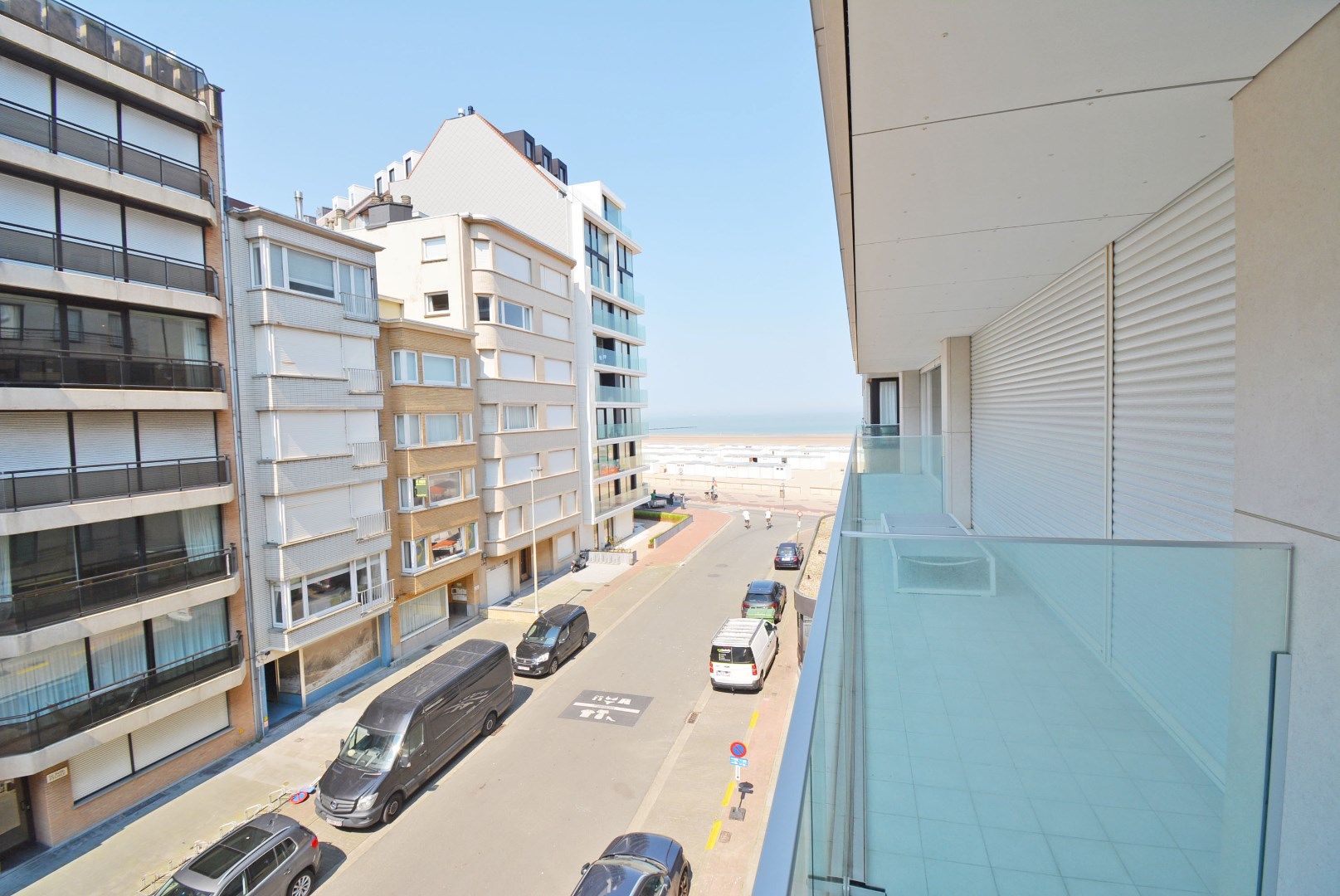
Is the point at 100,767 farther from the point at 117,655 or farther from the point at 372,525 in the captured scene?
the point at 372,525

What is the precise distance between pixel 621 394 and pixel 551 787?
21.1 metres

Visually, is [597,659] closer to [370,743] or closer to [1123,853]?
[370,743]

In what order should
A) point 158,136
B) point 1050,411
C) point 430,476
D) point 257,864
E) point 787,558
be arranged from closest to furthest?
point 1050,411
point 257,864
point 158,136
point 430,476
point 787,558

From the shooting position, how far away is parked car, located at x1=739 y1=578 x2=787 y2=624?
61.0 ft

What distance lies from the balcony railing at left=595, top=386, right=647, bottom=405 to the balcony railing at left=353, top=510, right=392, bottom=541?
1338cm

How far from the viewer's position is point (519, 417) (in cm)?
2220

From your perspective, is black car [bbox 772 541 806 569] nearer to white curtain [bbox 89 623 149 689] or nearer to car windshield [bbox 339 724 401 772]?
car windshield [bbox 339 724 401 772]

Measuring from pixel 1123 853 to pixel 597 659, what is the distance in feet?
50.6

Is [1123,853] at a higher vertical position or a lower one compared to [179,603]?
higher

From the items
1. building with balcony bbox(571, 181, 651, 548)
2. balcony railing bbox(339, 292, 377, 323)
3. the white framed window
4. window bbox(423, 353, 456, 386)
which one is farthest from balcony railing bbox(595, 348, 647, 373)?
→ balcony railing bbox(339, 292, 377, 323)

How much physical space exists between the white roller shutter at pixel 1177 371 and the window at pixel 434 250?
767 inches

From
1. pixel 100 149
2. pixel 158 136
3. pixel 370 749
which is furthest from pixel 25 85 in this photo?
pixel 370 749

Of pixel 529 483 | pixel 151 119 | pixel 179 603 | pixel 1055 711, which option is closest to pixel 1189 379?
pixel 1055 711

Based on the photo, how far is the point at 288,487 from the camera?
13273 mm
